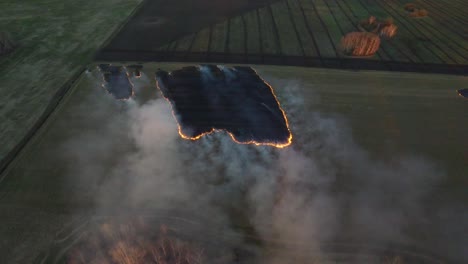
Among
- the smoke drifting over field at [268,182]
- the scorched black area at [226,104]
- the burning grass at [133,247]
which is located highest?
the scorched black area at [226,104]

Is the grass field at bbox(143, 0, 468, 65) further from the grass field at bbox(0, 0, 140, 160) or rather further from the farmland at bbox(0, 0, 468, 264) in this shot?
the grass field at bbox(0, 0, 140, 160)

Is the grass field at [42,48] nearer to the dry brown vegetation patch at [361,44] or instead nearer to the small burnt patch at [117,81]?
the small burnt patch at [117,81]

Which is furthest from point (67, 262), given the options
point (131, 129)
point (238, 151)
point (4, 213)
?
point (238, 151)

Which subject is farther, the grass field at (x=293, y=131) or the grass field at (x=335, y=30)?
the grass field at (x=335, y=30)

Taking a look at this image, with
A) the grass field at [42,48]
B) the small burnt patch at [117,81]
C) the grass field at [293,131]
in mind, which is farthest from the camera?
the small burnt patch at [117,81]

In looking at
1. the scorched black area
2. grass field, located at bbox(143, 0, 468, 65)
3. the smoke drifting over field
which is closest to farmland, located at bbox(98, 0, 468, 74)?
grass field, located at bbox(143, 0, 468, 65)

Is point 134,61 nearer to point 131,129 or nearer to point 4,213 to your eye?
point 131,129

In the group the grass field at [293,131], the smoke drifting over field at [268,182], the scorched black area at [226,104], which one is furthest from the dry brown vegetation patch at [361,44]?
the smoke drifting over field at [268,182]
